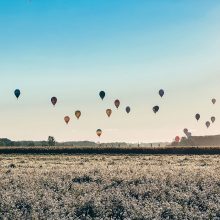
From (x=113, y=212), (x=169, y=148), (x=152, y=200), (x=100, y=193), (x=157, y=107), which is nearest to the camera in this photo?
(x=113, y=212)

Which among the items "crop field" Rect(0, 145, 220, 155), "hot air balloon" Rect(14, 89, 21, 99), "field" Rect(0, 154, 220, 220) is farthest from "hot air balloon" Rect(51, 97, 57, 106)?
"field" Rect(0, 154, 220, 220)

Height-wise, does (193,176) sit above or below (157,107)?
below

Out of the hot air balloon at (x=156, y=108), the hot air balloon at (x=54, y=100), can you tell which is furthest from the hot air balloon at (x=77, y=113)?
the hot air balloon at (x=156, y=108)

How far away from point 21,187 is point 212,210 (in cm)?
715

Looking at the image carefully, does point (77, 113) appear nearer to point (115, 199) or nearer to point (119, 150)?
point (119, 150)

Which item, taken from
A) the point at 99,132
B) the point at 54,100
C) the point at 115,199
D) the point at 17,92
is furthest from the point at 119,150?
the point at 115,199

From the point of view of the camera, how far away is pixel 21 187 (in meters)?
16.8

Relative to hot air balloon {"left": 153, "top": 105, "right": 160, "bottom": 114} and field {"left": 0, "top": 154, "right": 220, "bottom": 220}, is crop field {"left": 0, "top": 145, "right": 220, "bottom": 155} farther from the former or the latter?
field {"left": 0, "top": 154, "right": 220, "bottom": 220}

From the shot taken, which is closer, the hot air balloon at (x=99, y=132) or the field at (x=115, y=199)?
the field at (x=115, y=199)

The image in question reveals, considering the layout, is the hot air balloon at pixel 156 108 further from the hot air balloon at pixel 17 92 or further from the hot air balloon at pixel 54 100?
the hot air balloon at pixel 17 92

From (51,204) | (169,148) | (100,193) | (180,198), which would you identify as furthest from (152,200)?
(169,148)

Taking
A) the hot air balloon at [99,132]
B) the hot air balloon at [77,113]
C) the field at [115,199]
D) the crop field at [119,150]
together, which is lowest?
the field at [115,199]

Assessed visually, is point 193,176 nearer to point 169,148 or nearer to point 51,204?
point 51,204

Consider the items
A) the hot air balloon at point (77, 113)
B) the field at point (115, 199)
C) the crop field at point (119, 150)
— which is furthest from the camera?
the hot air balloon at point (77, 113)
